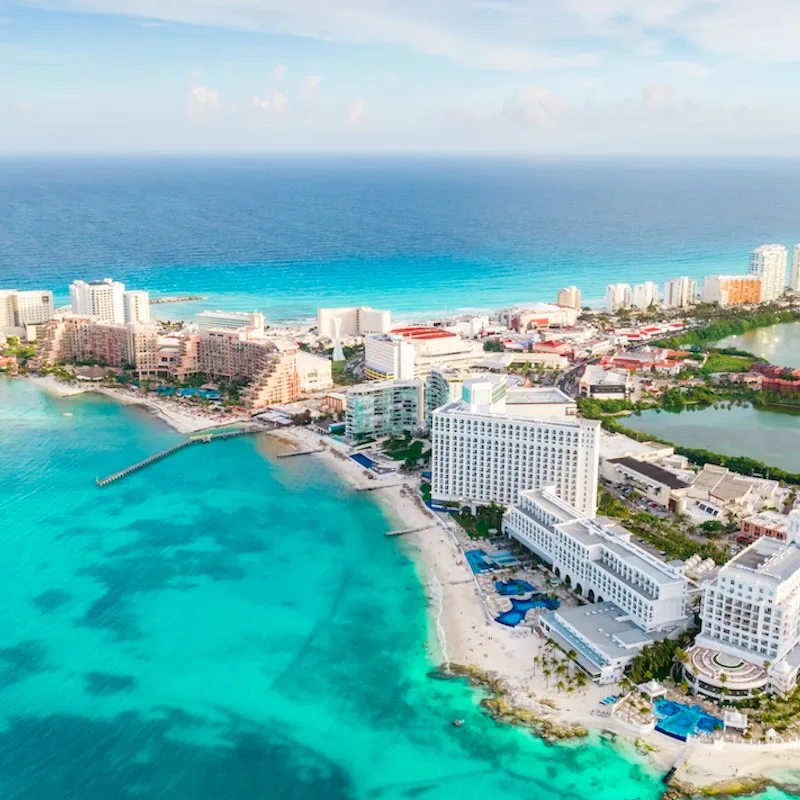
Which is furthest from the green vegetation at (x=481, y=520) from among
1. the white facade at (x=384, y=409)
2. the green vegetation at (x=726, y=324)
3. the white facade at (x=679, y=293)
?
the white facade at (x=679, y=293)

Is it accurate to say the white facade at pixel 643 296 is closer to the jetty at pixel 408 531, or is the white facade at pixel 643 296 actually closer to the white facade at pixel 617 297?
the white facade at pixel 617 297

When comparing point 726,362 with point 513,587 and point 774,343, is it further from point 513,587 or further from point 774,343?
point 513,587

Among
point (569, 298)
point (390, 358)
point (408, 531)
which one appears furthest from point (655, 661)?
point (569, 298)

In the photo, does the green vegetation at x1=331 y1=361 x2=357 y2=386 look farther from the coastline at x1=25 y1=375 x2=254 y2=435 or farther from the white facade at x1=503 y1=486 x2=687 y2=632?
the white facade at x1=503 y1=486 x2=687 y2=632

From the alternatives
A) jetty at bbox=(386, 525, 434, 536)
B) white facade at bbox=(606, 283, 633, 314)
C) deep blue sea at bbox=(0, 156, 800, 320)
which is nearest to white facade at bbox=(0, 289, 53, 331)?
deep blue sea at bbox=(0, 156, 800, 320)

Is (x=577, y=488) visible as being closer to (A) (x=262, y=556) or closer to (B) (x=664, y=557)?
(B) (x=664, y=557)

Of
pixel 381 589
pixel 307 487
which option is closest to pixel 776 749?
pixel 381 589
